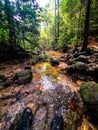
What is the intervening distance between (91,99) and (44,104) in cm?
134

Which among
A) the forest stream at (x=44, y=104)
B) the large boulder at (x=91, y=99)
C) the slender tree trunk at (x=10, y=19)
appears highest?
the slender tree trunk at (x=10, y=19)

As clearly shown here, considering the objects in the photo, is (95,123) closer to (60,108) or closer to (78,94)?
(60,108)

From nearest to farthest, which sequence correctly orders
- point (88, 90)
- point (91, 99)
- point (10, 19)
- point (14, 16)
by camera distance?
point (91, 99) < point (88, 90) < point (10, 19) < point (14, 16)

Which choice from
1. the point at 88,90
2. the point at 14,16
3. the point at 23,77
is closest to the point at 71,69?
the point at 23,77

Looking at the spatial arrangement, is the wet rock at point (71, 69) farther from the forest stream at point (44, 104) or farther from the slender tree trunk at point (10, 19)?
the slender tree trunk at point (10, 19)

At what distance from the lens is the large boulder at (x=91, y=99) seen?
10.6ft

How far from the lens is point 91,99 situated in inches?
136

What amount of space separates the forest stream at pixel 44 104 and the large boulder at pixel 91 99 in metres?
0.20

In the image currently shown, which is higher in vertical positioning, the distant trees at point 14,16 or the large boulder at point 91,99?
the distant trees at point 14,16

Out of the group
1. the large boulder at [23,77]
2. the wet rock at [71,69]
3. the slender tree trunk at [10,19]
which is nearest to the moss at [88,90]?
the large boulder at [23,77]

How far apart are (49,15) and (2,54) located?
25.8 m

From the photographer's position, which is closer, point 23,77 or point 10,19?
point 23,77

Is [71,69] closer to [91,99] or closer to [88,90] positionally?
[88,90]

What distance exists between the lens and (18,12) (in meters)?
11.2
